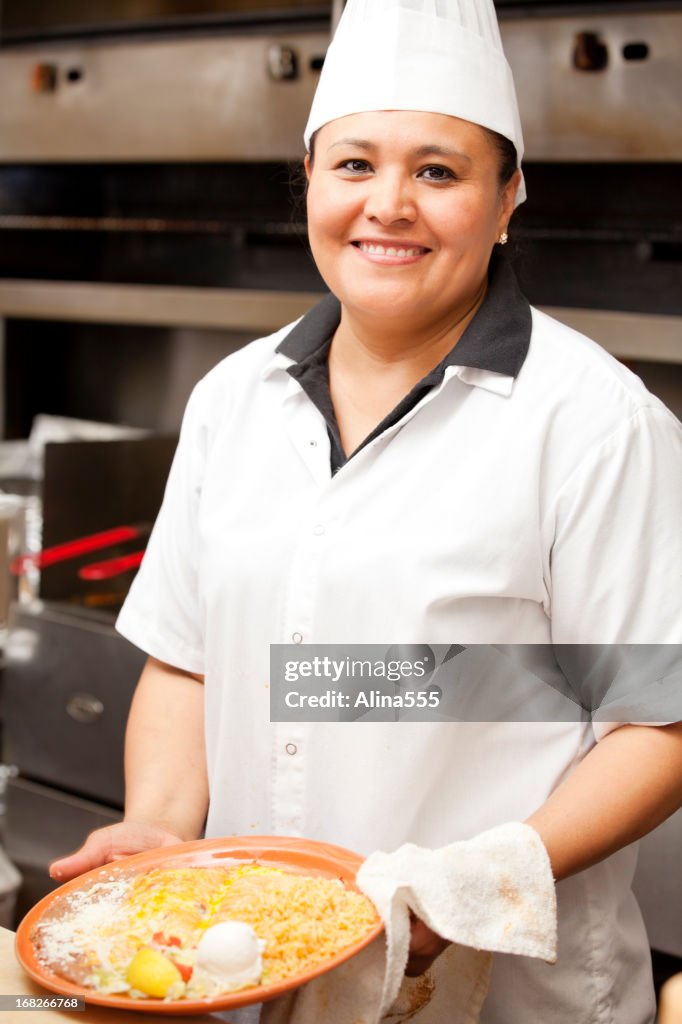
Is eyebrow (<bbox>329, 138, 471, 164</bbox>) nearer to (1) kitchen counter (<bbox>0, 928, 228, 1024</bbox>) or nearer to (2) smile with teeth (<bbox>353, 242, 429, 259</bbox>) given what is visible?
(2) smile with teeth (<bbox>353, 242, 429, 259</bbox>)

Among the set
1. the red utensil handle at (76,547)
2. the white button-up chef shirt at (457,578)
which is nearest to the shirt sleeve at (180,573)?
the white button-up chef shirt at (457,578)

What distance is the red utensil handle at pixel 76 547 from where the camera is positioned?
2.37 metres

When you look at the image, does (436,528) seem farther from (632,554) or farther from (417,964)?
(417,964)

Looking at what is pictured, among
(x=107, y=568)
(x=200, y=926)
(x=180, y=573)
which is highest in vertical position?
(x=180, y=573)

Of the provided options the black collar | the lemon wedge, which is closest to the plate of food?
the lemon wedge

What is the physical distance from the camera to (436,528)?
3.95 feet

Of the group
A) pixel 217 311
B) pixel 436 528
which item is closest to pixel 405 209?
pixel 436 528

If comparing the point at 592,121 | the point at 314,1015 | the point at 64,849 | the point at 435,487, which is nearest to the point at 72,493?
the point at 64,849

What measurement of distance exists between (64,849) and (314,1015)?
131cm

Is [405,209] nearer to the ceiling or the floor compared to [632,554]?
nearer to the ceiling

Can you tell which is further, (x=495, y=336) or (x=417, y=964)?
(x=495, y=336)

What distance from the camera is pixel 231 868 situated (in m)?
1.12

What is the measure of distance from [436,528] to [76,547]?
52.2 inches

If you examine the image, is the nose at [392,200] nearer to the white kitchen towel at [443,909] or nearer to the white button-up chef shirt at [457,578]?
the white button-up chef shirt at [457,578]
